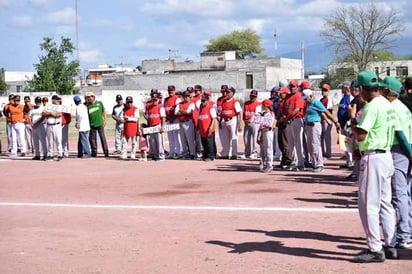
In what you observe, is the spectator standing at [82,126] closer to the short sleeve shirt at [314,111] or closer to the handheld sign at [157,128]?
the handheld sign at [157,128]

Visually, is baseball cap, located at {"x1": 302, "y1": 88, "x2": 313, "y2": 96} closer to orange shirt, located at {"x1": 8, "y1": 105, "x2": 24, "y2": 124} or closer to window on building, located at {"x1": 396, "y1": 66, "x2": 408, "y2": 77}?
orange shirt, located at {"x1": 8, "y1": 105, "x2": 24, "y2": 124}

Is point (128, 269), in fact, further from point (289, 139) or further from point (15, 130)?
point (15, 130)

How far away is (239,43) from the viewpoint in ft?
464

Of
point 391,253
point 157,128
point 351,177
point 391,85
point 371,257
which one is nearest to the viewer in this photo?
point 371,257

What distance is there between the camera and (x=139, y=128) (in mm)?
19000

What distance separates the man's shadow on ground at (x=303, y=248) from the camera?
24.5 feet

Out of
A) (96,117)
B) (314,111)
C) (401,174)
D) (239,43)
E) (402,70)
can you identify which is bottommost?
(401,174)

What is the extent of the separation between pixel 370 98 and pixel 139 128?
12.6 m

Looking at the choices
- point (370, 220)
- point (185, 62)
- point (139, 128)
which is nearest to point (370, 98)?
point (370, 220)

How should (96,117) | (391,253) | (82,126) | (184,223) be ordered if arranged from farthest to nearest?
(96,117), (82,126), (184,223), (391,253)

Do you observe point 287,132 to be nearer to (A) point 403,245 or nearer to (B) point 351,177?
(B) point 351,177

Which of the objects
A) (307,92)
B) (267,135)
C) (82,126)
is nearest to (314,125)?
(307,92)

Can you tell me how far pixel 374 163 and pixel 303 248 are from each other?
1524 millimetres

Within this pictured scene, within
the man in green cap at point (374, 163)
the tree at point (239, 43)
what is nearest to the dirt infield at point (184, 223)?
the man in green cap at point (374, 163)
